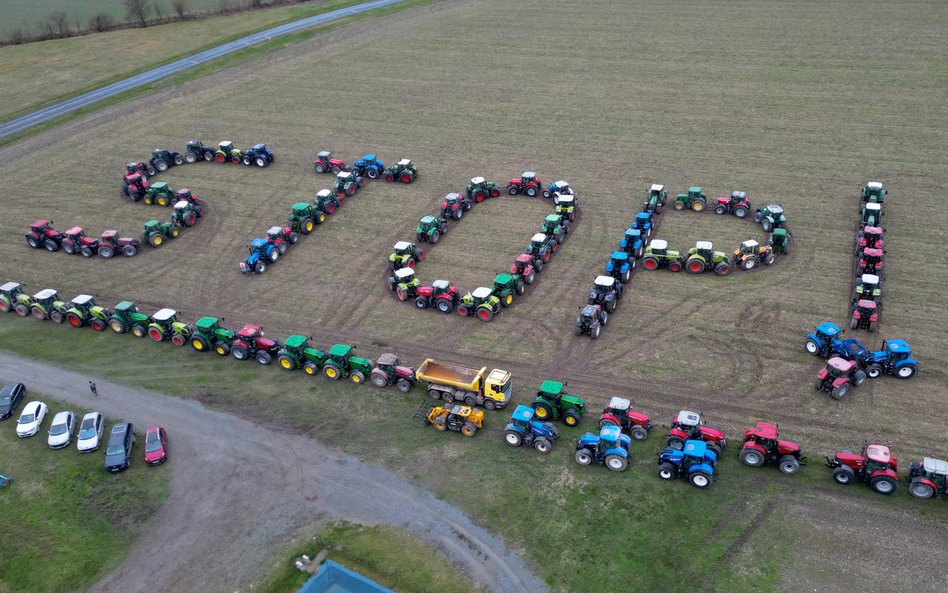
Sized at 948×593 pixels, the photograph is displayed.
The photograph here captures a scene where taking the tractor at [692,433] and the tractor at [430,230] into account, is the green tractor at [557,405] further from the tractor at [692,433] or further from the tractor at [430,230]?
the tractor at [430,230]

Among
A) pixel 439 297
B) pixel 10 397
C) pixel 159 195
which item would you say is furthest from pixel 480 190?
pixel 10 397

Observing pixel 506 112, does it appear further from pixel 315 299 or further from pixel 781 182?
pixel 315 299

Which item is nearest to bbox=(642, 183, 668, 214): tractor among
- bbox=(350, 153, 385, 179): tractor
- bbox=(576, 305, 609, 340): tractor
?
bbox=(576, 305, 609, 340): tractor

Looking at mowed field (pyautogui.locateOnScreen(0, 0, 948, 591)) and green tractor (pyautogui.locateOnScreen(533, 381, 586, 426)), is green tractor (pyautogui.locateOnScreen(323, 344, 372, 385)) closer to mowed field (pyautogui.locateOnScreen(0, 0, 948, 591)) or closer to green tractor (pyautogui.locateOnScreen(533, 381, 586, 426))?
mowed field (pyautogui.locateOnScreen(0, 0, 948, 591))

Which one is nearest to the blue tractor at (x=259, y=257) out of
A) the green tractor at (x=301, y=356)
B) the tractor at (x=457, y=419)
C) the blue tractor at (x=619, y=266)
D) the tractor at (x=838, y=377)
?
the green tractor at (x=301, y=356)

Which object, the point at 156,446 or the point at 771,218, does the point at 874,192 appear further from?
the point at 156,446

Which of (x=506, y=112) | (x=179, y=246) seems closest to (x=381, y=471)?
(x=179, y=246)
